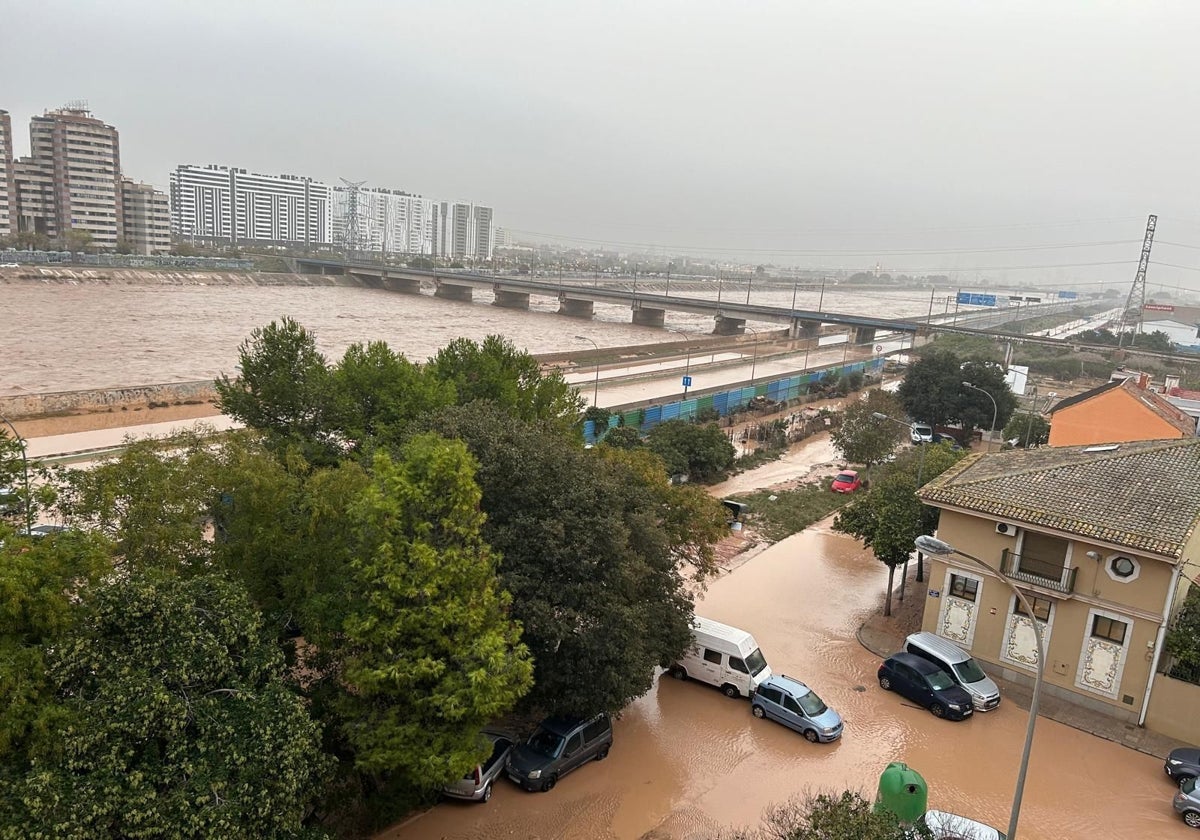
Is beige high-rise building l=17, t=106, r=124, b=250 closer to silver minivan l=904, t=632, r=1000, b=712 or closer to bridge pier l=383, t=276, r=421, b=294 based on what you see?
bridge pier l=383, t=276, r=421, b=294

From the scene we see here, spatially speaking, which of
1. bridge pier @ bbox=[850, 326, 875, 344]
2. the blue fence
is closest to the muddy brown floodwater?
the blue fence

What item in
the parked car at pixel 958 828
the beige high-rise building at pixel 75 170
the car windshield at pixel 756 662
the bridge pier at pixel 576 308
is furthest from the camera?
the beige high-rise building at pixel 75 170

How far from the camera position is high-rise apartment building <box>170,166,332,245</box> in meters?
181

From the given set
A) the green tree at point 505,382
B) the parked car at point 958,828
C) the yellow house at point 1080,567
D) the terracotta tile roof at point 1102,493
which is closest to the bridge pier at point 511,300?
the green tree at point 505,382

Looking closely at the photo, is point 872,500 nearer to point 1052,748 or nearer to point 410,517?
point 1052,748

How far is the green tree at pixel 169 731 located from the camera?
6703 millimetres

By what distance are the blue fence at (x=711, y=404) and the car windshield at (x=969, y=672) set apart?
14534 mm

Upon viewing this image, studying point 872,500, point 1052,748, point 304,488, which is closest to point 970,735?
point 1052,748

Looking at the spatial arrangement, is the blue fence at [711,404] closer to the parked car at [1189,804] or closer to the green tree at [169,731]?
the parked car at [1189,804]

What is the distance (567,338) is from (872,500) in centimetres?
5669

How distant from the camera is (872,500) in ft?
58.6

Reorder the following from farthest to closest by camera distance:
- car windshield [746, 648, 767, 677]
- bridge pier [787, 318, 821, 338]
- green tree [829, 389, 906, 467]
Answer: bridge pier [787, 318, 821, 338] < green tree [829, 389, 906, 467] < car windshield [746, 648, 767, 677]

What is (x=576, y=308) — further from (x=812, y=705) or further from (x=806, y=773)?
(x=806, y=773)

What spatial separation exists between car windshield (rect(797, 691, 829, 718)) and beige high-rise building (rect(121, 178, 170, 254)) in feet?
426
